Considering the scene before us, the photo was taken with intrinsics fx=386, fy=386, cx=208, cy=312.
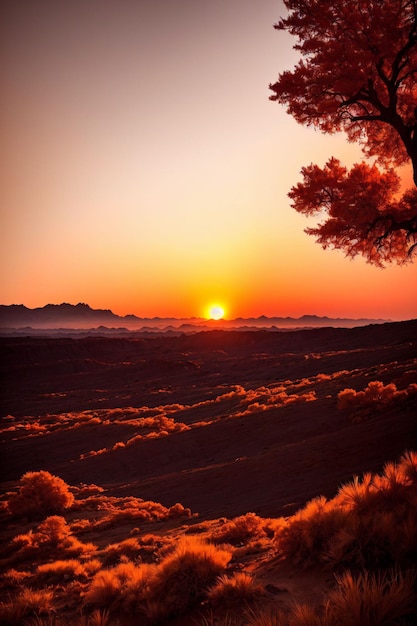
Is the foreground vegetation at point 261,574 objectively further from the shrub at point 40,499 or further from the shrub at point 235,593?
the shrub at point 40,499

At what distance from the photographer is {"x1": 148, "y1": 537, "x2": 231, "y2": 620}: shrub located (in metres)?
4.69

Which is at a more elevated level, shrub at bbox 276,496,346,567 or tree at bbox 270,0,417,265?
tree at bbox 270,0,417,265

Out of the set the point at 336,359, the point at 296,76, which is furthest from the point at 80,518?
the point at 336,359

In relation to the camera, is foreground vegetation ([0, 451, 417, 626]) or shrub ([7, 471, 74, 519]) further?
shrub ([7, 471, 74, 519])

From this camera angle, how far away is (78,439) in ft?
92.7

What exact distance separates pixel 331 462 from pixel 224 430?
31.9 feet

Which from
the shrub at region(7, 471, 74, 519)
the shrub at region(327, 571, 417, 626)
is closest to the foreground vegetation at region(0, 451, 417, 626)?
the shrub at region(327, 571, 417, 626)

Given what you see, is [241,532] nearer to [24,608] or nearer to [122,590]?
[122,590]

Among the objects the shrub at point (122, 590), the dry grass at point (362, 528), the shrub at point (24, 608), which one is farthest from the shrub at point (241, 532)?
the shrub at point (24, 608)

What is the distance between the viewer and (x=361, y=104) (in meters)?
11.2

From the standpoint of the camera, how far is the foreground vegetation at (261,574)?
11.3 feet

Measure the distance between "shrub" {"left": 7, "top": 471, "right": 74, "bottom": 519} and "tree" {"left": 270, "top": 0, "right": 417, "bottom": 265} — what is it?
12978 millimetres

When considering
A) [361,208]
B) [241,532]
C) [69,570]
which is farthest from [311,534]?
[361,208]

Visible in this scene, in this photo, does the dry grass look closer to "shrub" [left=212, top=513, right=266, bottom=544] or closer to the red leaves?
"shrub" [left=212, top=513, right=266, bottom=544]
